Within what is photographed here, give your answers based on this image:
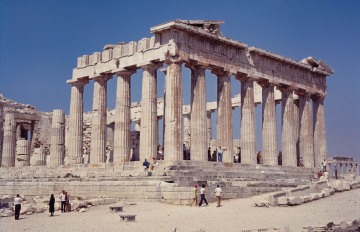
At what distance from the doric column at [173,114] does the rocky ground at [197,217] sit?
23.8 ft

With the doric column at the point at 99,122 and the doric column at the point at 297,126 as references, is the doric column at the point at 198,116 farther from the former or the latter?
the doric column at the point at 297,126

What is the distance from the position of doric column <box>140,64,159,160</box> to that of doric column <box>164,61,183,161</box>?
132 centimetres

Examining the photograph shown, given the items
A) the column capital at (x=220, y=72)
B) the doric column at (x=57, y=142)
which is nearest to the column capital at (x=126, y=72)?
the column capital at (x=220, y=72)

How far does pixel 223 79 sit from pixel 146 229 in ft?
65.8

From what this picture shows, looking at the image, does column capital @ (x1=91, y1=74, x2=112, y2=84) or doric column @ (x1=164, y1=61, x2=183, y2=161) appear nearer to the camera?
doric column @ (x1=164, y1=61, x2=183, y2=161)

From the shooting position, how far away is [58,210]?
2494 cm

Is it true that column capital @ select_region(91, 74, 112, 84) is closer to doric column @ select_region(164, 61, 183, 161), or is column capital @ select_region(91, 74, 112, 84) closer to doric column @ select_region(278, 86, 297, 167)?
doric column @ select_region(164, 61, 183, 161)

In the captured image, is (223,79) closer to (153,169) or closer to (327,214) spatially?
(153,169)

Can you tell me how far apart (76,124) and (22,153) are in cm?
970

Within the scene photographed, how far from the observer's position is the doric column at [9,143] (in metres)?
46.0

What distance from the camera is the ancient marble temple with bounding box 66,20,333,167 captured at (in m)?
33.4

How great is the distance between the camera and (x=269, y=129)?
4062cm

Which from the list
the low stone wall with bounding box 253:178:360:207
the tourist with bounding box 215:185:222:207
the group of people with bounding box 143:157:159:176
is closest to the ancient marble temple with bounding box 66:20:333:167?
the group of people with bounding box 143:157:159:176

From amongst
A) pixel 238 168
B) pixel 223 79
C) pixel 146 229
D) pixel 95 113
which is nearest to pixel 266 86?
pixel 223 79
